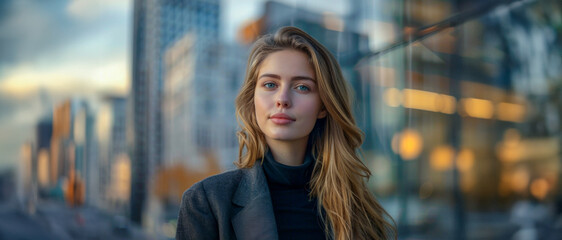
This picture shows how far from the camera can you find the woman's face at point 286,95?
3.99 feet

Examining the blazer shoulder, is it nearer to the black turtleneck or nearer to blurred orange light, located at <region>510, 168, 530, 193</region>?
the black turtleneck

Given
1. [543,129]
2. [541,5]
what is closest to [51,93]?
[541,5]

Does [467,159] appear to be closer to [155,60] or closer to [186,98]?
[186,98]

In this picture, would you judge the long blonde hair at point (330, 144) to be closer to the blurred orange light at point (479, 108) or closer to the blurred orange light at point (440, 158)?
the blurred orange light at point (440, 158)

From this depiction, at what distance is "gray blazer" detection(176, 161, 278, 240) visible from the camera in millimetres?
1123

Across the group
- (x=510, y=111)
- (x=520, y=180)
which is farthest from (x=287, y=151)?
(x=510, y=111)

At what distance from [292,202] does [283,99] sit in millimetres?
324

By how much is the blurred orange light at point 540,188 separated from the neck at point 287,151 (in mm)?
14159

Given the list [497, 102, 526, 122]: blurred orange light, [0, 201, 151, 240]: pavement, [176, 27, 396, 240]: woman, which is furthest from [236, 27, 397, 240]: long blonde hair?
[497, 102, 526, 122]: blurred orange light

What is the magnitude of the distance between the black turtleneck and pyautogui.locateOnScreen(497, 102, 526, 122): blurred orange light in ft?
54.7

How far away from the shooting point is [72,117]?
6910mm

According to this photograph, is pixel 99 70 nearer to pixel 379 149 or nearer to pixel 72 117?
pixel 72 117

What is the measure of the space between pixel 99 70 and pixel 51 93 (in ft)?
2.74

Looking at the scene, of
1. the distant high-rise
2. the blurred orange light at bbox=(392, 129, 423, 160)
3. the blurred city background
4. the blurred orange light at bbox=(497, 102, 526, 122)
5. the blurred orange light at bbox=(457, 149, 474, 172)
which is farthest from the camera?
the blurred orange light at bbox=(457, 149, 474, 172)
